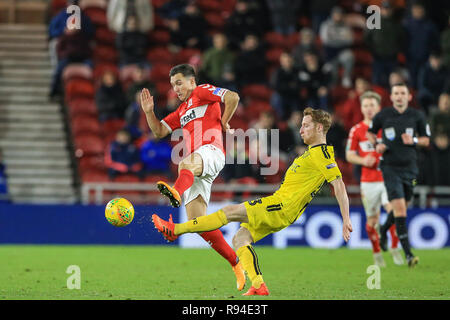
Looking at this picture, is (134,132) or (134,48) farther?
(134,48)

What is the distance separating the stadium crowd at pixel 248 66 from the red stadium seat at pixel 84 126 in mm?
26

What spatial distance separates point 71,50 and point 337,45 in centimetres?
550

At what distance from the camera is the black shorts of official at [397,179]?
35.5ft

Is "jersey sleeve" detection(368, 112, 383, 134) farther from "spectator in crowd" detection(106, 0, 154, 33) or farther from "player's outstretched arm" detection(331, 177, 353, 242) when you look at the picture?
"spectator in crowd" detection(106, 0, 154, 33)

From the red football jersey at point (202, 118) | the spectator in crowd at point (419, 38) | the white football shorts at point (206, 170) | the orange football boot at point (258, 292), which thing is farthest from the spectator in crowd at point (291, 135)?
the orange football boot at point (258, 292)

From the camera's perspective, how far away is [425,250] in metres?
14.6

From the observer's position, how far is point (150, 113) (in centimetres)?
872

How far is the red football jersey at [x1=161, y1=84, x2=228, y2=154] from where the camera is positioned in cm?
855

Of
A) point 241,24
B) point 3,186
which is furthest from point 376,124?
point 241,24

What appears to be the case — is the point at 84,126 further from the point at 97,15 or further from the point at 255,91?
the point at 255,91

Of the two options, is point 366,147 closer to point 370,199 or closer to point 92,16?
point 370,199

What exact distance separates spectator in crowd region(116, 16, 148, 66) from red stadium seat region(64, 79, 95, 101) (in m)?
0.95
